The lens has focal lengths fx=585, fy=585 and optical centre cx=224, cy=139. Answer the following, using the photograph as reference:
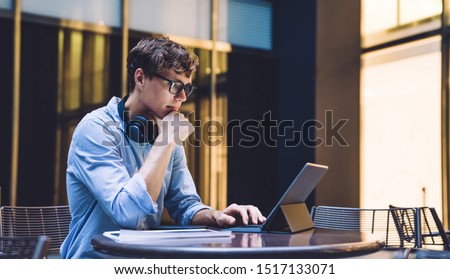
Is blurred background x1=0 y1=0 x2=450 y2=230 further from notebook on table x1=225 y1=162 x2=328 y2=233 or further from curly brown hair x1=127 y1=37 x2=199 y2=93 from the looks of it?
Result: notebook on table x1=225 y1=162 x2=328 y2=233

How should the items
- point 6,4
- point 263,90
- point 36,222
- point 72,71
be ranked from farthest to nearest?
1. point 263,90
2. point 72,71
3. point 6,4
4. point 36,222

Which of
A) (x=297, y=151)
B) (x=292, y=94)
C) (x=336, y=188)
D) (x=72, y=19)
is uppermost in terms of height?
(x=72, y=19)

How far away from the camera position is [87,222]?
1828mm

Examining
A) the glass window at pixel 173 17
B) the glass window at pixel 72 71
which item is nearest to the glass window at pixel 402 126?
the glass window at pixel 173 17

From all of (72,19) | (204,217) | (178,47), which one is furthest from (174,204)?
(72,19)

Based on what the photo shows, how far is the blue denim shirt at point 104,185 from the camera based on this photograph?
167cm

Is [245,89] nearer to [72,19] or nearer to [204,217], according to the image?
[72,19]

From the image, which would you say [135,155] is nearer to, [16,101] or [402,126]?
[16,101]

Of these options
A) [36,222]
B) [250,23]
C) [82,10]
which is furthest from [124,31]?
[36,222]

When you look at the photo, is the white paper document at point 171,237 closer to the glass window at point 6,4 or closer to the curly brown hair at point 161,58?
the curly brown hair at point 161,58

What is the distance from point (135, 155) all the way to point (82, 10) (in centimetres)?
363

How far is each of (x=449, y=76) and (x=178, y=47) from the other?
3.91 metres

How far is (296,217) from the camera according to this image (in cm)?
179
